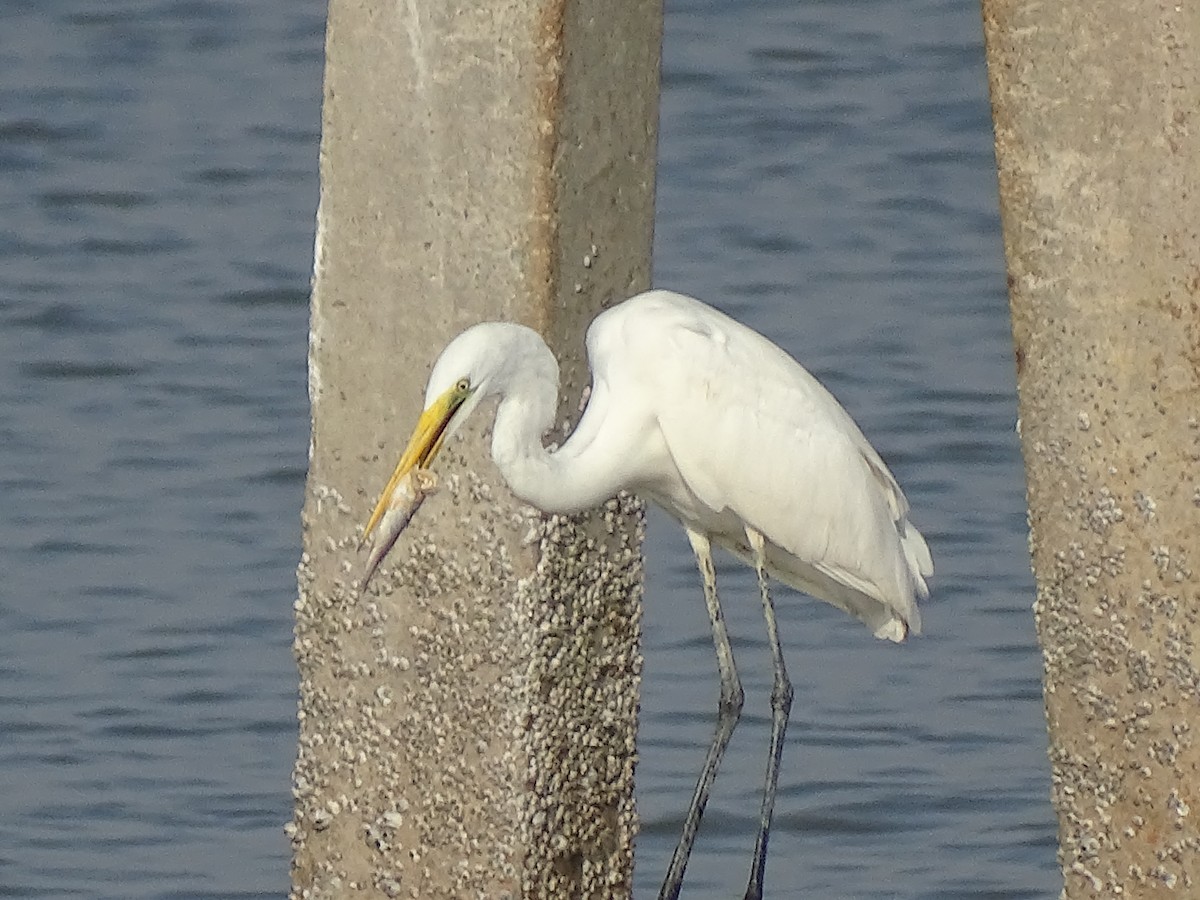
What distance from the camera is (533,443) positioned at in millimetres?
4168

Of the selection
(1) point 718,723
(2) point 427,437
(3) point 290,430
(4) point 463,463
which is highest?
(2) point 427,437

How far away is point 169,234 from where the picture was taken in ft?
33.3

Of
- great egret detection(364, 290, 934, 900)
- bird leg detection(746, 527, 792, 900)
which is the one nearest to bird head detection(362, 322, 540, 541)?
great egret detection(364, 290, 934, 900)

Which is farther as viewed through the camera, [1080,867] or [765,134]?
[765,134]

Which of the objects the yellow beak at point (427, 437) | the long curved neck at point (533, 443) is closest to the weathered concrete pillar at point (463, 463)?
the long curved neck at point (533, 443)

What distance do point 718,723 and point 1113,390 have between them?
1.37m

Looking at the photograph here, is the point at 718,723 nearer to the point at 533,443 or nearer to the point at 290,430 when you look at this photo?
the point at 533,443

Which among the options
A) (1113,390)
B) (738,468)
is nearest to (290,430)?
(738,468)

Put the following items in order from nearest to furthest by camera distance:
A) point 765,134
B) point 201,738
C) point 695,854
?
point 695,854 → point 201,738 → point 765,134

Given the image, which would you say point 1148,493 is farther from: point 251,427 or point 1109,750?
point 251,427

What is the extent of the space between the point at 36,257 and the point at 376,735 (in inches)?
235

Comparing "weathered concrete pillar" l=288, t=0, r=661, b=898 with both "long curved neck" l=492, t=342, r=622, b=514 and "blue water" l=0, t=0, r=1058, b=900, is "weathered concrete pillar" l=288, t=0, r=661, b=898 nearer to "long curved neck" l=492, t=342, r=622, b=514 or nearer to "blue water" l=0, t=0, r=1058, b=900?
"long curved neck" l=492, t=342, r=622, b=514

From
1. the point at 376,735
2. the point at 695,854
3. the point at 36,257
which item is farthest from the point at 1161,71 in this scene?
the point at 36,257

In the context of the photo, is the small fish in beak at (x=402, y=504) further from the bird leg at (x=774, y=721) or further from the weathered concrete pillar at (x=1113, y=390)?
the bird leg at (x=774, y=721)
